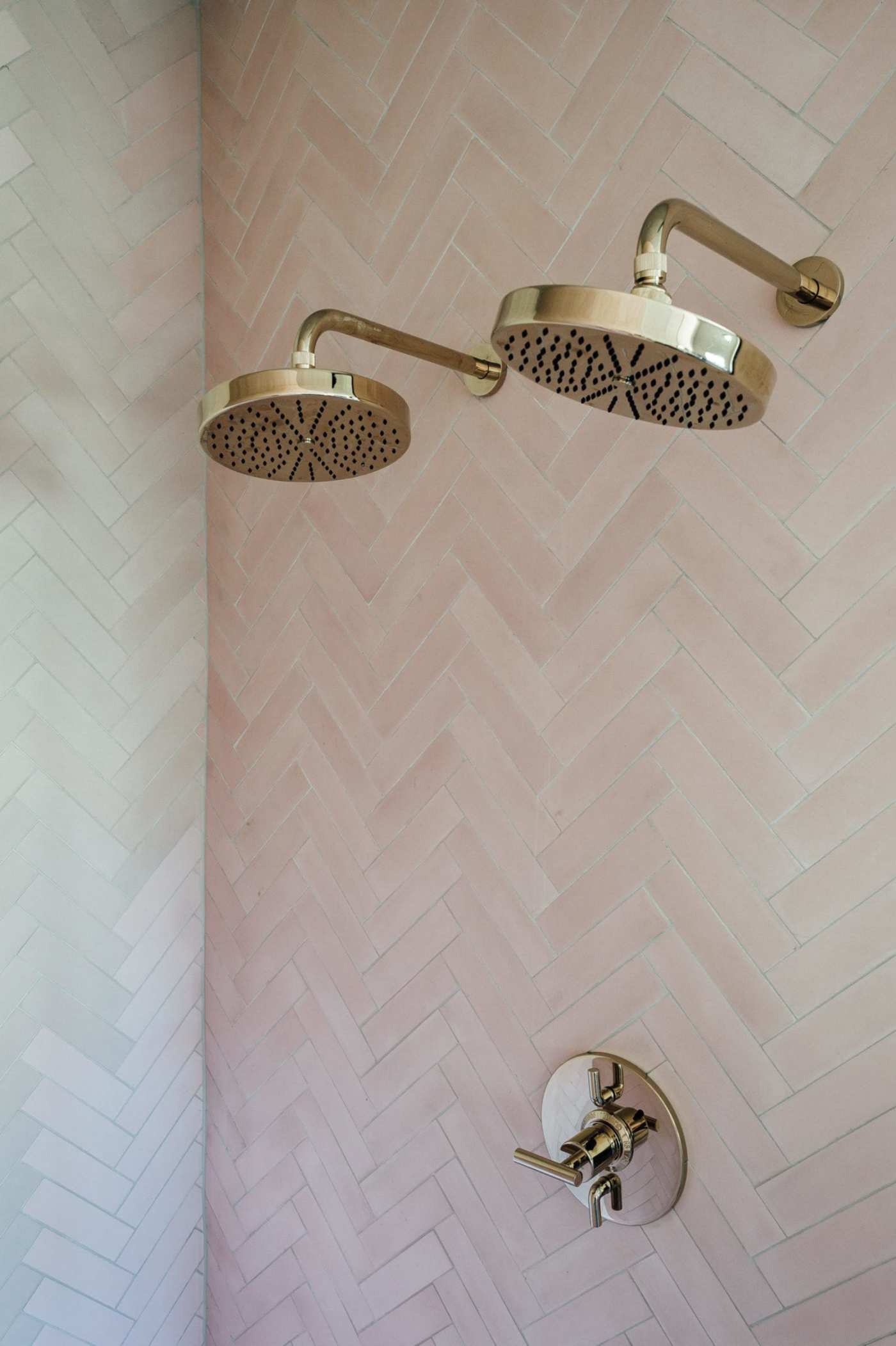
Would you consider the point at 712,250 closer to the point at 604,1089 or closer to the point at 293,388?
the point at 293,388

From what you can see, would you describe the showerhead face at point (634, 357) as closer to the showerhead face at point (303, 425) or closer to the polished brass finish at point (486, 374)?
the showerhead face at point (303, 425)

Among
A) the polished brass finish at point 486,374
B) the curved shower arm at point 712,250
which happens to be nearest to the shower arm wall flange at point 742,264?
the curved shower arm at point 712,250

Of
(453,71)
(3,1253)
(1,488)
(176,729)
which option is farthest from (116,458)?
(3,1253)

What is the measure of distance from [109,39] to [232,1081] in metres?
1.85

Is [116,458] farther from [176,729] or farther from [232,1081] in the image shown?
[232,1081]

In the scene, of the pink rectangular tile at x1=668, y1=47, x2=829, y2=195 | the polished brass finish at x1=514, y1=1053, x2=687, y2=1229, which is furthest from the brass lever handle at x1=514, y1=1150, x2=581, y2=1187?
the pink rectangular tile at x1=668, y1=47, x2=829, y2=195

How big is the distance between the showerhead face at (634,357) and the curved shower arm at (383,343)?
31cm

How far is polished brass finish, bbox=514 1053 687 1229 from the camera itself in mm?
1144

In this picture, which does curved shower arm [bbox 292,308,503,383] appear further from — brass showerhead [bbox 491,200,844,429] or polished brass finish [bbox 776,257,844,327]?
polished brass finish [bbox 776,257,844,327]

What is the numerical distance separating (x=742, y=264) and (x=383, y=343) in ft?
1.46

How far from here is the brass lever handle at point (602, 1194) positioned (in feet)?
3.66

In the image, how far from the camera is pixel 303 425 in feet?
3.44

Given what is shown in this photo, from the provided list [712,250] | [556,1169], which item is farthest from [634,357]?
[556,1169]

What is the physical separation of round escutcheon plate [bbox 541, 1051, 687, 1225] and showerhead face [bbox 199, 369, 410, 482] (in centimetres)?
76
